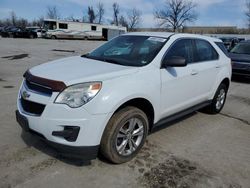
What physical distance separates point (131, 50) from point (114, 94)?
138 cm

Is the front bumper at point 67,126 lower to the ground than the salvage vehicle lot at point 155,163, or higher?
higher

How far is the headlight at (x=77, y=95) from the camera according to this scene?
3.06m

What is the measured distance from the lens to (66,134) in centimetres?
307

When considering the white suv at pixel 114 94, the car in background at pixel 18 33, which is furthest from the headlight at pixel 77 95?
the car in background at pixel 18 33

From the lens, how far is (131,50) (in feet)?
14.4

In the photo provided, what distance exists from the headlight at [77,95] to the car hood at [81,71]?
3.3 inches

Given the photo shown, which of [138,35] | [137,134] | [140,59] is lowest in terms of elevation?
[137,134]

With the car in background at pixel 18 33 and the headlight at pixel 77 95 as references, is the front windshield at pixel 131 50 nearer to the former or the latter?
the headlight at pixel 77 95

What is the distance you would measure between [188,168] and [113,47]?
2358 millimetres

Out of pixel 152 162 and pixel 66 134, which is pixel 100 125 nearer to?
pixel 66 134

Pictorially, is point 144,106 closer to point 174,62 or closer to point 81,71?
point 174,62

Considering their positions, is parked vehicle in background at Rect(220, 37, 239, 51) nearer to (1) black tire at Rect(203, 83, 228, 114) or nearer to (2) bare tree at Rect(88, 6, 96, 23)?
(1) black tire at Rect(203, 83, 228, 114)

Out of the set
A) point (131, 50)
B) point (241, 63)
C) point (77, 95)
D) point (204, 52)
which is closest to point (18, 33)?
point (241, 63)

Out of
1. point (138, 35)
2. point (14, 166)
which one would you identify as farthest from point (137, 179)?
point (138, 35)
